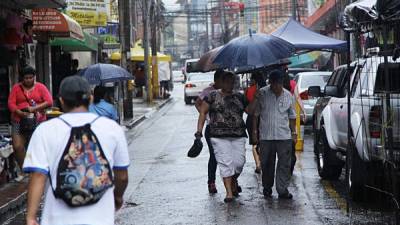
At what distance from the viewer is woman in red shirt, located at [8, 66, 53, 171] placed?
Answer: 11.1m

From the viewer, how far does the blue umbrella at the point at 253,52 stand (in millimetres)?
9852

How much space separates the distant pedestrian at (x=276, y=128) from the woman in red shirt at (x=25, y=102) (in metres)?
3.27

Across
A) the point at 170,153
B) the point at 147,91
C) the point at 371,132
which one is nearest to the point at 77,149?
the point at 371,132

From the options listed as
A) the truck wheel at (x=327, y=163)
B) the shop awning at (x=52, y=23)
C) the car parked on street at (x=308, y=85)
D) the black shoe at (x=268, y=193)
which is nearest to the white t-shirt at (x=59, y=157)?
the black shoe at (x=268, y=193)

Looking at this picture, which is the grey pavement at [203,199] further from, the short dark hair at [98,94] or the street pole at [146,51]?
the street pole at [146,51]

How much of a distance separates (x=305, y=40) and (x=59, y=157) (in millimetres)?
12173

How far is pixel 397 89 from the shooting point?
9273 millimetres

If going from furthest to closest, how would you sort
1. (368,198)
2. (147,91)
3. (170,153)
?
(147,91) → (170,153) → (368,198)

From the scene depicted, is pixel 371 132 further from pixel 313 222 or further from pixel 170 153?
pixel 170 153

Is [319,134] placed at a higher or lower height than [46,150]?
lower

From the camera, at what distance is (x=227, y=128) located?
9812 millimetres

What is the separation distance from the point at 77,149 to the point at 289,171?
607 cm

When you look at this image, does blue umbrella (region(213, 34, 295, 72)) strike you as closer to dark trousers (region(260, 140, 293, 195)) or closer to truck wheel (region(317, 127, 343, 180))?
dark trousers (region(260, 140, 293, 195))

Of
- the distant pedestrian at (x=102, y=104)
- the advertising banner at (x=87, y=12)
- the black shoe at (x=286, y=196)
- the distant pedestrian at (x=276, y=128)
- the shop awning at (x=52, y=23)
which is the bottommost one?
the black shoe at (x=286, y=196)
